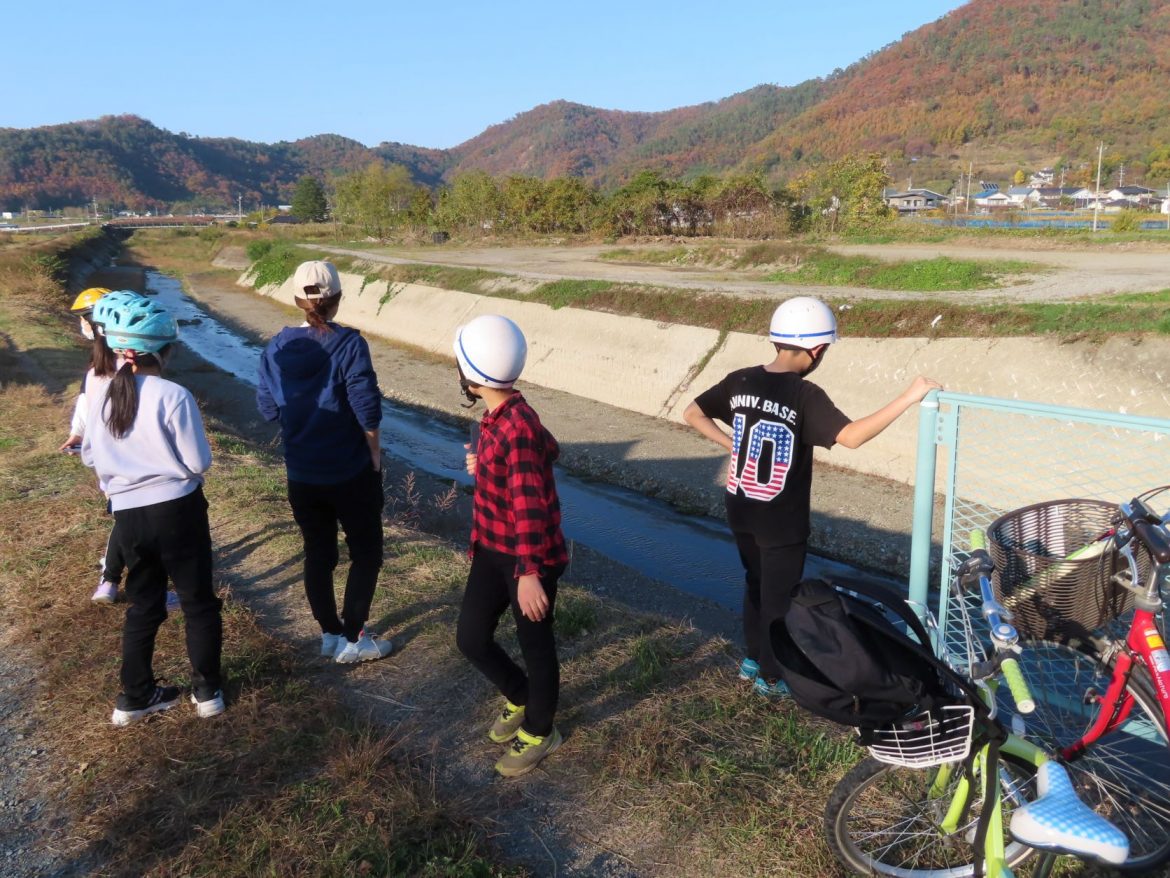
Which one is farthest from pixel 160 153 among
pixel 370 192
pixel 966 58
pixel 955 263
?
pixel 955 263

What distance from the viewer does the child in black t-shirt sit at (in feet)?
10.3

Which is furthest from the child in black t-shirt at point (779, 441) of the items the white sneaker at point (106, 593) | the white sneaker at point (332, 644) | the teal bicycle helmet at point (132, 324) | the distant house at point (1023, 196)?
the distant house at point (1023, 196)

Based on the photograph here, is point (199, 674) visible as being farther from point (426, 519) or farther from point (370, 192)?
point (370, 192)

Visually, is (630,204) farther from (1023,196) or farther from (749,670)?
(1023,196)

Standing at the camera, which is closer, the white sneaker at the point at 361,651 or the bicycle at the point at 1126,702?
the bicycle at the point at 1126,702

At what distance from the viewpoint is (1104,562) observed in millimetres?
2586

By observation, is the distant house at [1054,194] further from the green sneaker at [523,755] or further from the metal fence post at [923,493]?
the green sneaker at [523,755]

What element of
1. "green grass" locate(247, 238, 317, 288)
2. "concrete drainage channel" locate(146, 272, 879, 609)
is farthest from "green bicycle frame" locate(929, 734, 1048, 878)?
"green grass" locate(247, 238, 317, 288)

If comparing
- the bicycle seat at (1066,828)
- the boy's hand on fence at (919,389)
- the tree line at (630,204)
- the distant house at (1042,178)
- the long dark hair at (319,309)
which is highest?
the distant house at (1042,178)

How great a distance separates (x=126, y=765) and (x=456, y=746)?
1.31 metres

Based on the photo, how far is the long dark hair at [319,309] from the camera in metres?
3.52

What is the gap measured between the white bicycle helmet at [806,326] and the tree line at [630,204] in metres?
30.5

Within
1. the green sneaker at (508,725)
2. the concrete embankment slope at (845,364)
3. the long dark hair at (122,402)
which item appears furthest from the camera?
the concrete embankment slope at (845,364)

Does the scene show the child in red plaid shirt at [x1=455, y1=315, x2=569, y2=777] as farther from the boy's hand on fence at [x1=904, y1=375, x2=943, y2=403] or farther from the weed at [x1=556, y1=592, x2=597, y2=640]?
the boy's hand on fence at [x1=904, y1=375, x2=943, y2=403]
